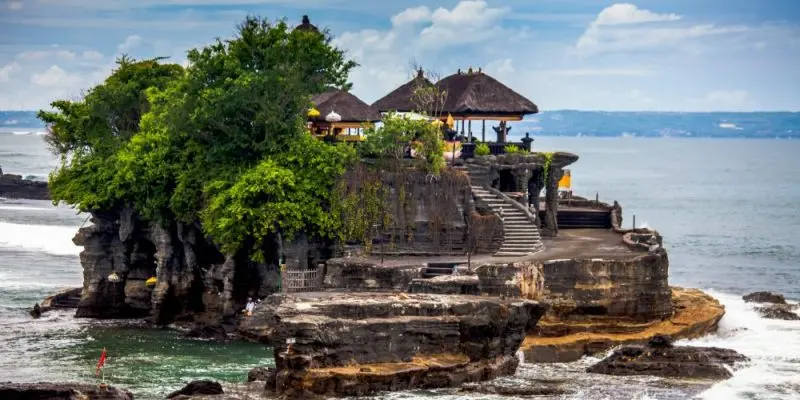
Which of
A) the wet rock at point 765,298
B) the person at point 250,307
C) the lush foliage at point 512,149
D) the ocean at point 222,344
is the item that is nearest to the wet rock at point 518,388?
the ocean at point 222,344

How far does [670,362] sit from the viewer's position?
2547 inches

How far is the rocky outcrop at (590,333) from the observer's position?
222ft

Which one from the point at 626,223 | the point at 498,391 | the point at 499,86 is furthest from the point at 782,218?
the point at 498,391

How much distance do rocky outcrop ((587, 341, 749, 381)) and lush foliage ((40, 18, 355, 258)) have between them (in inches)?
556

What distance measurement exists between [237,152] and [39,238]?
142ft

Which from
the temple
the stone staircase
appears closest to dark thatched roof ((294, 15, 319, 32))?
the temple

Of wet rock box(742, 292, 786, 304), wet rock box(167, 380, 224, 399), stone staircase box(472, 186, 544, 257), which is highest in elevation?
stone staircase box(472, 186, 544, 257)

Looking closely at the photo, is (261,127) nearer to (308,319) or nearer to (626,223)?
(308,319)

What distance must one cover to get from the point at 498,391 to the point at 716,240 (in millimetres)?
68841

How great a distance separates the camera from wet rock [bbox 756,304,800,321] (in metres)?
79.0

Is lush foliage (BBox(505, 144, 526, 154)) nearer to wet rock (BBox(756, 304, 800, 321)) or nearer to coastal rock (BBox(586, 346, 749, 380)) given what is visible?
wet rock (BBox(756, 304, 800, 321))

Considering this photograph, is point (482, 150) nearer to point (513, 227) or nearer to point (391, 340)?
point (513, 227)

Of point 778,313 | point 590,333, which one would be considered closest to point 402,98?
point 590,333

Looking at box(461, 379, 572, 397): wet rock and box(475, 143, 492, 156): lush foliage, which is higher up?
box(475, 143, 492, 156): lush foliage
